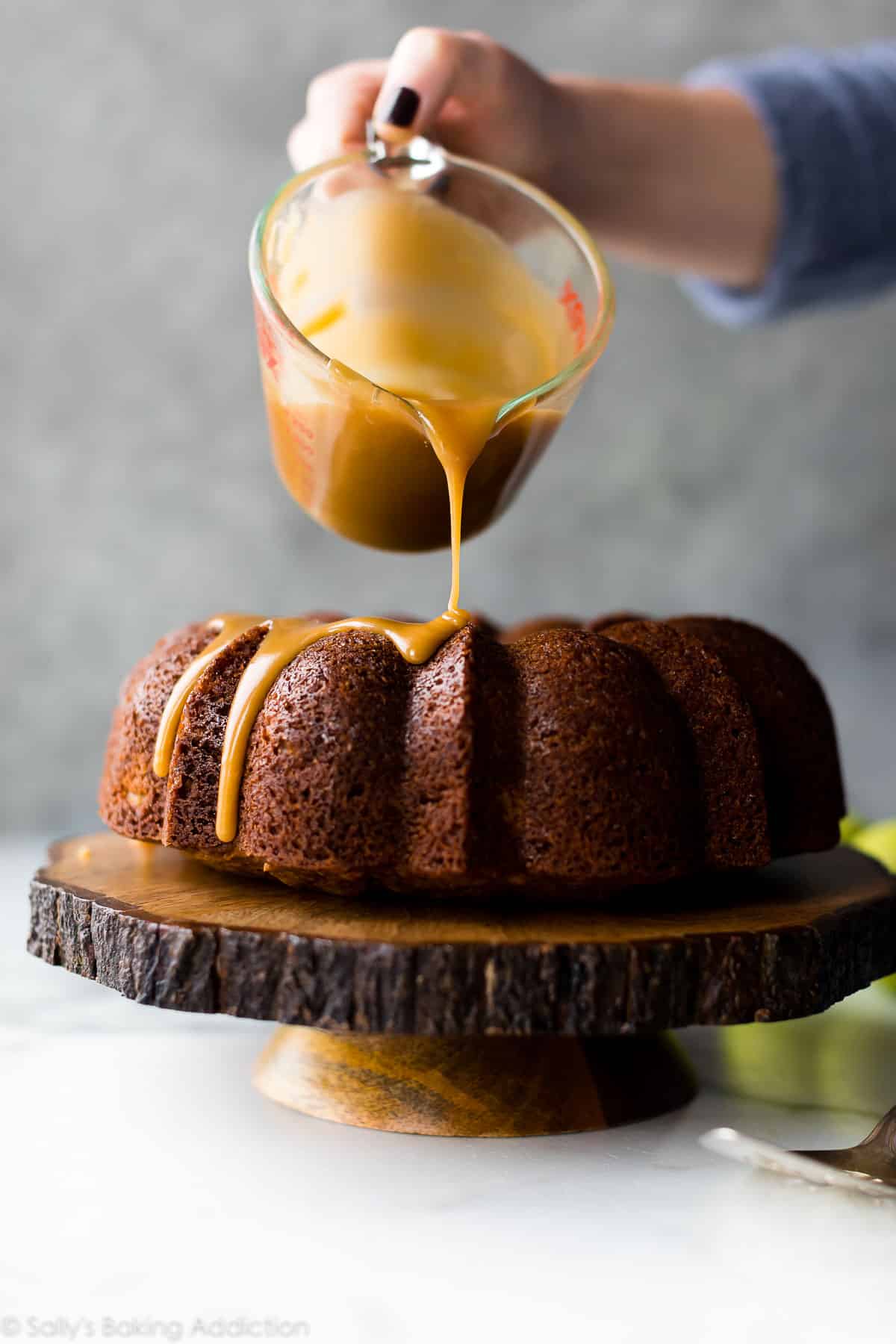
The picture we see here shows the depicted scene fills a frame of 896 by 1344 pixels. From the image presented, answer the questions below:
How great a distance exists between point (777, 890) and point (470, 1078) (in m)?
0.38

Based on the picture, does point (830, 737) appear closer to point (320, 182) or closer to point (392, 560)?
point (320, 182)

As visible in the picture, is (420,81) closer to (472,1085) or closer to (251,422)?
(472,1085)

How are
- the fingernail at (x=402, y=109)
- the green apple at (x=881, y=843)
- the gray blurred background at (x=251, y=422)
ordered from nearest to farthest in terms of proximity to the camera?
the fingernail at (x=402, y=109) < the green apple at (x=881, y=843) < the gray blurred background at (x=251, y=422)

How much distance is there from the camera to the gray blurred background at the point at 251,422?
2.69 metres

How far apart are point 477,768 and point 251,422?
6.16 ft

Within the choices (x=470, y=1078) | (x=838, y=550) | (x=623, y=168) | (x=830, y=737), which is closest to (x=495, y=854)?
(x=470, y=1078)

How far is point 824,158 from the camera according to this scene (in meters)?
2.10

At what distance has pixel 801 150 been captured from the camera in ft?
6.85

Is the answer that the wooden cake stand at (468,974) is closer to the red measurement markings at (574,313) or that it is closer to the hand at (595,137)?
the red measurement markings at (574,313)

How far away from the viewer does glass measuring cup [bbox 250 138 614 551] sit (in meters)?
1.24

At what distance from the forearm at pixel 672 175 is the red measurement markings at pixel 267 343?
70 centimetres

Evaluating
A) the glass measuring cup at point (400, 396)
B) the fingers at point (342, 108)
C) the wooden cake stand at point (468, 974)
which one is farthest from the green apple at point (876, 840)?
the fingers at point (342, 108)

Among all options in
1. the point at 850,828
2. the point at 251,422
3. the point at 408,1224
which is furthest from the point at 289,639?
the point at 251,422

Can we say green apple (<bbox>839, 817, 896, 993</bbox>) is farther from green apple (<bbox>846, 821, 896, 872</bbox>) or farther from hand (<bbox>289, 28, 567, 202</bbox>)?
hand (<bbox>289, 28, 567, 202</bbox>)
